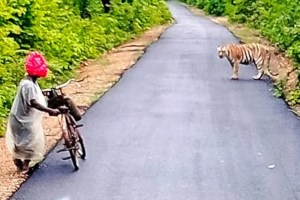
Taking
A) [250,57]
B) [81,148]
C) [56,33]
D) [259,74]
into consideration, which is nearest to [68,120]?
[81,148]

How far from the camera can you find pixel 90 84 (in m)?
17.0

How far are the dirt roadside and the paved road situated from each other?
0.83 feet

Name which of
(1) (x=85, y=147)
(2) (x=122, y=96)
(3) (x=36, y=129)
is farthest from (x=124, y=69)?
(3) (x=36, y=129)

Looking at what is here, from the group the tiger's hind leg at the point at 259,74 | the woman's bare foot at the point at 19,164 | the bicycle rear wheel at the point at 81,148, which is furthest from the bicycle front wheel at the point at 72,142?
the tiger's hind leg at the point at 259,74

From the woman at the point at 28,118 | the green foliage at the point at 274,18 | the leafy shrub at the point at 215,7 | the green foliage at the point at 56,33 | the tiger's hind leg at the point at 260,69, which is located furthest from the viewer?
the leafy shrub at the point at 215,7

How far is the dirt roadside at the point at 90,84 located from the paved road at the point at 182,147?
25 cm

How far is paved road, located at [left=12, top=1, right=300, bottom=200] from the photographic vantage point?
8.34m

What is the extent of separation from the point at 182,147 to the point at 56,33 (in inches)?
340

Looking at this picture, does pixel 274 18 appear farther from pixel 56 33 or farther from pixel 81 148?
pixel 81 148

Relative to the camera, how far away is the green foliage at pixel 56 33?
506 inches

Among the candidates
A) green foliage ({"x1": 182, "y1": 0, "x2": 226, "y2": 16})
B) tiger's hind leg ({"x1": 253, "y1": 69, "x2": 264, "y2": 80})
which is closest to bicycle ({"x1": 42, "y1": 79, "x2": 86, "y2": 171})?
tiger's hind leg ({"x1": 253, "y1": 69, "x2": 264, "y2": 80})

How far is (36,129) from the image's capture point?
358 inches

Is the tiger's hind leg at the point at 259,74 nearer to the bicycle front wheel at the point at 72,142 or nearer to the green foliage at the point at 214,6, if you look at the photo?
the bicycle front wheel at the point at 72,142

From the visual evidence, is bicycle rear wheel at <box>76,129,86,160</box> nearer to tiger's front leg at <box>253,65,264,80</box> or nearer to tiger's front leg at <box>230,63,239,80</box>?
tiger's front leg at <box>230,63,239,80</box>
